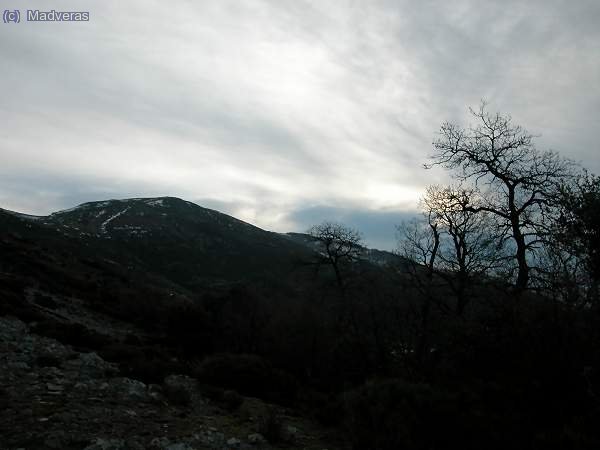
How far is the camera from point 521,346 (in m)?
9.20

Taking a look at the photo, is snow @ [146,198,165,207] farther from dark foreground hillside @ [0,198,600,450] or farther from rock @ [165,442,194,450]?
rock @ [165,442,194,450]

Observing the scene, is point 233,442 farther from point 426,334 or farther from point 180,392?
point 426,334

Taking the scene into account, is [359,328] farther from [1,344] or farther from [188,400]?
[1,344]

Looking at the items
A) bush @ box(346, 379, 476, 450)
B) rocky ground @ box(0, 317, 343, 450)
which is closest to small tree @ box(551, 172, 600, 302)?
bush @ box(346, 379, 476, 450)

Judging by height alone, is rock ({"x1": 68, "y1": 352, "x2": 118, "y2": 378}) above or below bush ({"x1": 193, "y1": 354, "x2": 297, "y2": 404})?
above

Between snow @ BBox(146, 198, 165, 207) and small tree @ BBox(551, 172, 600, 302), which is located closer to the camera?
small tree @ BBox(551, 172, 600, 302)

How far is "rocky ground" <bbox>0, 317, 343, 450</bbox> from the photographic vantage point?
6.38 m

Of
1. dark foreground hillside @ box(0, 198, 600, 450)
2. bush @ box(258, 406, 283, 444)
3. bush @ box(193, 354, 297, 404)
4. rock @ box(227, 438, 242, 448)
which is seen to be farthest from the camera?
bush @ box(193, 354, 297, 404)

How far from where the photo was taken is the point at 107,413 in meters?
7.68

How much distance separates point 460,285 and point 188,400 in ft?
34.3

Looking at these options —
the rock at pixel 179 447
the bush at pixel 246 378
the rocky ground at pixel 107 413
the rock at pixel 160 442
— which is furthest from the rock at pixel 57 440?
the bush at pixel 246 378

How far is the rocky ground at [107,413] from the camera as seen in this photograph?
6379 millimetres

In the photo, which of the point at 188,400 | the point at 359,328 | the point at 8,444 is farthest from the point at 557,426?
the point at 359,328

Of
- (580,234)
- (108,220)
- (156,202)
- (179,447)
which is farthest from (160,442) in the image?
(156,202)
